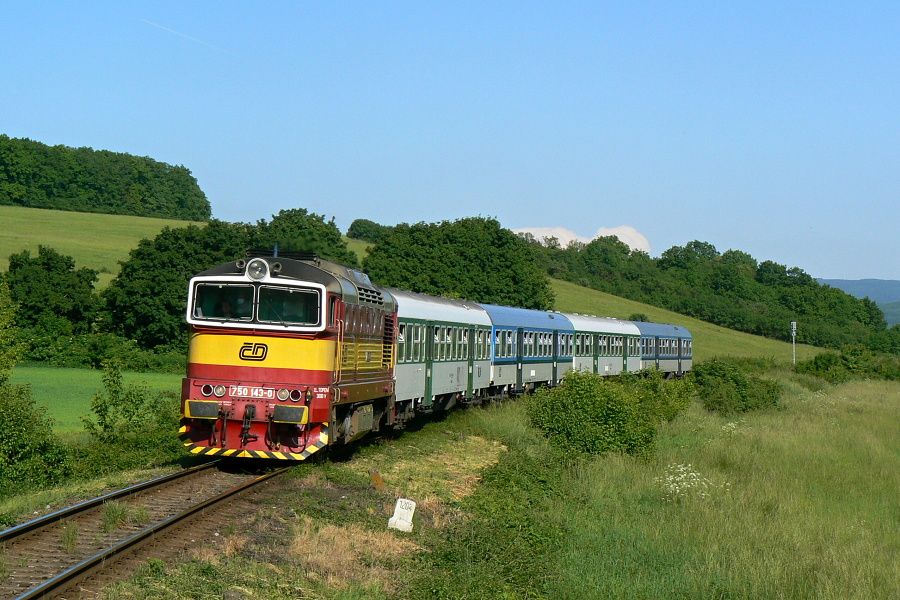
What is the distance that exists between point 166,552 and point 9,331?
45.9 ft

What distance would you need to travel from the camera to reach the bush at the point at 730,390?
40781mm

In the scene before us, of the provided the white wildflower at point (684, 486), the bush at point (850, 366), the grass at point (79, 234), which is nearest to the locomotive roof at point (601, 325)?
the white wildflower at point (684, 486)

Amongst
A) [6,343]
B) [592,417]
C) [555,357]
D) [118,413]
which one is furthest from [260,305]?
[555,357]

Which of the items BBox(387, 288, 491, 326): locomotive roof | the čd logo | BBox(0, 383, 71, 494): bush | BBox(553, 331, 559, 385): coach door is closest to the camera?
the čd logo

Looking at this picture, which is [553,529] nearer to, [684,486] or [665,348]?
[684,486]

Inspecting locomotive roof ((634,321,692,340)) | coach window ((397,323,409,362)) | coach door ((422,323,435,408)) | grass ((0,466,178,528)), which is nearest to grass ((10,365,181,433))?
coach door ((422,323,435,408))

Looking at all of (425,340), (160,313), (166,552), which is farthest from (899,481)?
(160,313)

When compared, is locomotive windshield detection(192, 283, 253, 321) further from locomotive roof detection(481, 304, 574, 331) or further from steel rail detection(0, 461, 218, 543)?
locomotive roof detection(481, 304, 574, 331)

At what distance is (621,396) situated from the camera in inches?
1006

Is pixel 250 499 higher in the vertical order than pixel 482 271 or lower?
lower

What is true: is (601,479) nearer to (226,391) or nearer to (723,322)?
(226,391)

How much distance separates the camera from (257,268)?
1580 cm

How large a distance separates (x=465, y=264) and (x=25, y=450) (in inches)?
2501

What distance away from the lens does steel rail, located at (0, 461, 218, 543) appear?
34.7 ft
